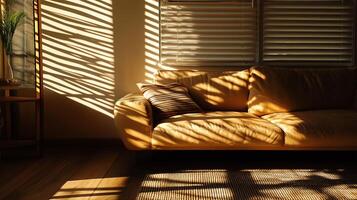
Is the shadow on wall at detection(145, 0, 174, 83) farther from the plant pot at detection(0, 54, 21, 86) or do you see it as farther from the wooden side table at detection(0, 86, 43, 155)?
the plant pot at detection(0, 54, 21, 86)

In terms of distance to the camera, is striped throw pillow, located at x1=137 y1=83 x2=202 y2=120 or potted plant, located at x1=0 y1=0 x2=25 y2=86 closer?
striped throw pillow, located at x1=137 y1=83 x2=202 y2=120

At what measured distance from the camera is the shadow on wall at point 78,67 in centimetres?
423

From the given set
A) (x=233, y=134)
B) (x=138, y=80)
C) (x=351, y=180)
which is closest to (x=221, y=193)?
(x=233, y=134)

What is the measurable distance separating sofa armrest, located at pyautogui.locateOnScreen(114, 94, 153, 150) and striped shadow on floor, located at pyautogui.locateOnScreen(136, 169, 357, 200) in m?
0.30

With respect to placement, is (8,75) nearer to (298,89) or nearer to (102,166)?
(102,166)

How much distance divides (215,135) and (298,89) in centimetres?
113

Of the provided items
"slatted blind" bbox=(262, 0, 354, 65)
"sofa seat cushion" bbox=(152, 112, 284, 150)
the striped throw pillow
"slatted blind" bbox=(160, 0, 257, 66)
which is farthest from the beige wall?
"slatted blind" bbox=(262, 0, 354, 65)

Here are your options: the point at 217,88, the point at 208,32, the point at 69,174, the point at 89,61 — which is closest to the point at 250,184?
the point at 217,88

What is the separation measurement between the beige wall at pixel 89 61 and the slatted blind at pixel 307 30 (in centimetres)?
133

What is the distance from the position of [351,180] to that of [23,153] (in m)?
2.89

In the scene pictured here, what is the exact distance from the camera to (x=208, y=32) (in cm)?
427

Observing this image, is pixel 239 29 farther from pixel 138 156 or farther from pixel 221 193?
pixel 221 193

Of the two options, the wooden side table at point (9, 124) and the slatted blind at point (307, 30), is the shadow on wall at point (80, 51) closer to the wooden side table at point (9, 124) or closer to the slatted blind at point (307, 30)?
the wooden side table at point (9, 124)

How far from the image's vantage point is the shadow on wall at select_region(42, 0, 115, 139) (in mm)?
4227
